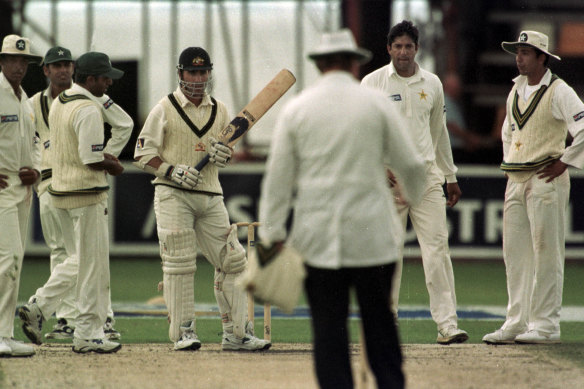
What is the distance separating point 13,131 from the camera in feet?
19.5

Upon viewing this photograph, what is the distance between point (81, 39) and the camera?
14.0 metres

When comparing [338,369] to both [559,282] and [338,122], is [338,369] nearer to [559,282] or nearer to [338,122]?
[338,122]

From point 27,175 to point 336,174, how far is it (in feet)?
8.97

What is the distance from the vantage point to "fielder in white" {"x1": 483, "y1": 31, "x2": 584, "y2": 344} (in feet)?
21.1

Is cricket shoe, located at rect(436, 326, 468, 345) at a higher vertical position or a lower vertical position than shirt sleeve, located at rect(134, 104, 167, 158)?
lower

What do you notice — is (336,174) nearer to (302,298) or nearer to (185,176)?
(185,176)

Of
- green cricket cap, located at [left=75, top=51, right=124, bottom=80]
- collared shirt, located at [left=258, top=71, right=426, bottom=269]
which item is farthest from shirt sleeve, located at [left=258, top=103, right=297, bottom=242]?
green cricket cap, located at [left=75, top=51, right=124, bottom=80]

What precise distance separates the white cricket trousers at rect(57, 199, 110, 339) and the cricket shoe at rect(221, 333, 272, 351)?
814 millimetres

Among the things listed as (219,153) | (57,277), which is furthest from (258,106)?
(57,277)

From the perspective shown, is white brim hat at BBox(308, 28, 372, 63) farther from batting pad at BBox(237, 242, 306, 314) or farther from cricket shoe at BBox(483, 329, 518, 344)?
cricket shoe at BBox(483, 329, 518, 344)

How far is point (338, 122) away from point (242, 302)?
2588 mm

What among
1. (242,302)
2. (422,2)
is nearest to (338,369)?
(242,302)

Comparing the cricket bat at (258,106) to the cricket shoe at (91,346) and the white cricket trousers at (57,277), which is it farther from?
the cricket shoe at (91,346)

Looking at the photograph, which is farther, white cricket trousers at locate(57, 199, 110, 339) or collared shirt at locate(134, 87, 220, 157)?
collared shirt at locate(134, 87, 220, 157)
